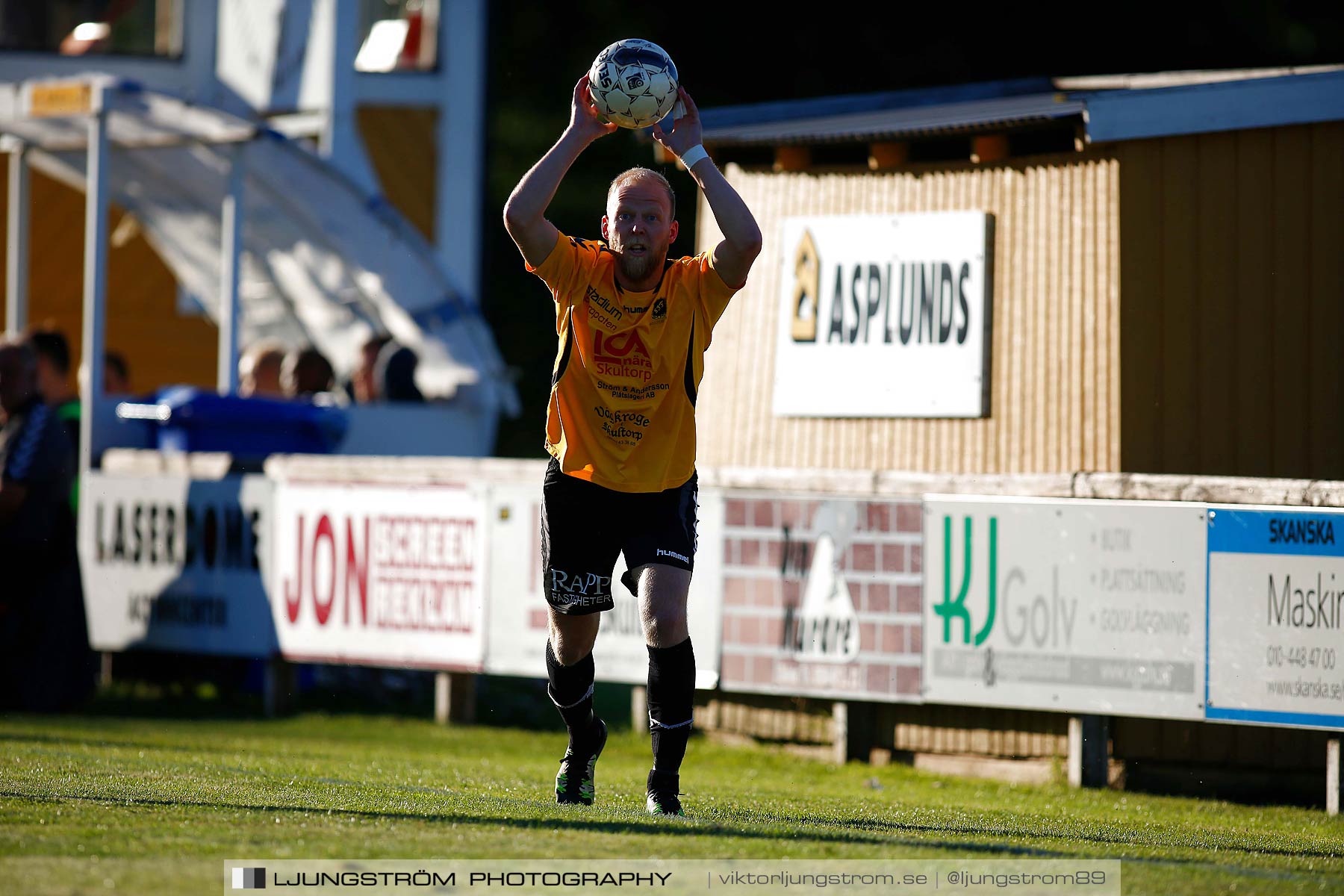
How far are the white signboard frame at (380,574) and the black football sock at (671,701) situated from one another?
5623 millimetres

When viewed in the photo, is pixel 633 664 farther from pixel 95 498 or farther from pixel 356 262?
pixel 356 262

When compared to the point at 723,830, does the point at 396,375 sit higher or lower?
higher

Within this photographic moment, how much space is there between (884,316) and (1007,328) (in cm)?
80

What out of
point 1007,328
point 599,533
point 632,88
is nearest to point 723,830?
point 599,533

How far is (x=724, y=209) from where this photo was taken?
6750 mm

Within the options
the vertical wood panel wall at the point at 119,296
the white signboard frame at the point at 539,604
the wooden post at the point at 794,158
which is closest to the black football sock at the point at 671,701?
the white signboard frame at the point at 539,604

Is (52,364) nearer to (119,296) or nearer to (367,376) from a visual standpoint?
(367,376)

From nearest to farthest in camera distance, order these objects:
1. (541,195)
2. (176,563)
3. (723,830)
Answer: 1. (723,830)
2. (541,195)
3. (176,563)

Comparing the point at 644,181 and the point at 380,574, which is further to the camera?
the point at 380,574

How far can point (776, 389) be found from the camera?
1221 centimetres

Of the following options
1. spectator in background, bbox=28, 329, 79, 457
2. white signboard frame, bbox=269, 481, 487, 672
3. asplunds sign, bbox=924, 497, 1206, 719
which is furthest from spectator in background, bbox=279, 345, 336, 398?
asplunds sign, bbox=924, 497, 1206, 719

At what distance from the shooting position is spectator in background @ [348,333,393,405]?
17047 mm

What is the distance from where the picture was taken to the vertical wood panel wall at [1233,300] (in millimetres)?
10773

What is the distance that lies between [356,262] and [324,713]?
5.65 metres
